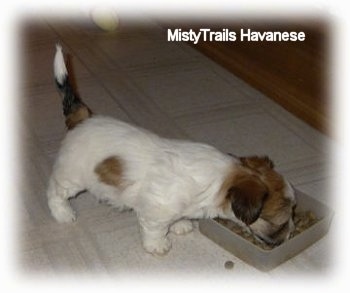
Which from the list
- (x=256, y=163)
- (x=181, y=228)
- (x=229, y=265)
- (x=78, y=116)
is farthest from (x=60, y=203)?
(x=256, y=163)

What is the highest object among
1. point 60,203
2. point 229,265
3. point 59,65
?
point 59,65

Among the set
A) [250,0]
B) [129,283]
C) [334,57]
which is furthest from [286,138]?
[129,283]

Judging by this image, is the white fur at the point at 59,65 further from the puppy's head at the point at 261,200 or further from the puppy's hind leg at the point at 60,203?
the puppy's head at the point at 261,200

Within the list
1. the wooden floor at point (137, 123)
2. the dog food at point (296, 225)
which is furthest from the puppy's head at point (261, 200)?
the wooden floor at point (137, 123)

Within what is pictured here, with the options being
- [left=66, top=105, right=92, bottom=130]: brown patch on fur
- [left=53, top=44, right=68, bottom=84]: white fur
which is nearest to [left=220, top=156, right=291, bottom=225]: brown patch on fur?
[left=66, top=105, right=92, bottom=130]: brown patch on fur

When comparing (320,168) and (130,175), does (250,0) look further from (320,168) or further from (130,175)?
(130,175)

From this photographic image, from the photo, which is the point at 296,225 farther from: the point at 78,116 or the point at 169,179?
the point at 78,116
